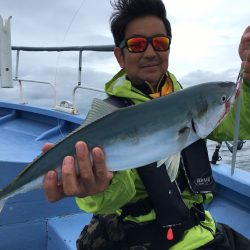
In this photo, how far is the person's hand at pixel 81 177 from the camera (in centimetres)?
191

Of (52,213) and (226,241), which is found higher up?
(226,241)

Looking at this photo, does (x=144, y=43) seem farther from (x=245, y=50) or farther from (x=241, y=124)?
(x=241, y=124)

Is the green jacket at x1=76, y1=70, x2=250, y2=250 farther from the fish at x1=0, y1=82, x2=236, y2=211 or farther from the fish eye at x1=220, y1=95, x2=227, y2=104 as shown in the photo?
the fish eye at x1=220, y1=95, x2=227, y2=104

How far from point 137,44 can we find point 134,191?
977 millimetres

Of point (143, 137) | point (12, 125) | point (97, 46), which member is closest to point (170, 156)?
point (143, 137)

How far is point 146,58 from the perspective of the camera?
259 cm

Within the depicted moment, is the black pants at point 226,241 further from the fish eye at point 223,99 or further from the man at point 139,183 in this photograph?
the fish eye at point 223,99

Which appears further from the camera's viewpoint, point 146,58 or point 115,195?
point 146,58

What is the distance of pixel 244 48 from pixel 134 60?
72 cm

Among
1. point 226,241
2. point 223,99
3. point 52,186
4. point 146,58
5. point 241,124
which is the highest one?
point 146,58

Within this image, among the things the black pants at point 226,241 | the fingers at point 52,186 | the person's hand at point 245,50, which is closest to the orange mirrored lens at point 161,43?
the person's hand at point 245,50

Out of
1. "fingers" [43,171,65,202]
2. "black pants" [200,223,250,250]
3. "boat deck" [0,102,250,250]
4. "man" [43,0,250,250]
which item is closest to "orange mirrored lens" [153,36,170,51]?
"man" [43,0,250,250]

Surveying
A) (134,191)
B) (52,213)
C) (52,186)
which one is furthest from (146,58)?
(52,213)

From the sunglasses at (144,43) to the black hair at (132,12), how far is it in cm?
18
